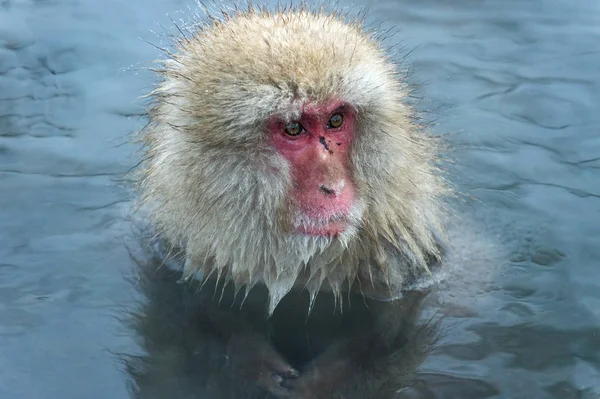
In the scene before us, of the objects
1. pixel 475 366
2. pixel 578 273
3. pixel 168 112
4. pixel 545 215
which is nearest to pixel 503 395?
pixel 475 366

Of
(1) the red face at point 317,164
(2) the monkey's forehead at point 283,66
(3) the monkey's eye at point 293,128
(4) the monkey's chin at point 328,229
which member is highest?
(2) the monkey's forehead at point 283,66

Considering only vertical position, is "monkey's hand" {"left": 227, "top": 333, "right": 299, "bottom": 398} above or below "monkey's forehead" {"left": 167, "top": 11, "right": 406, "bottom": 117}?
below

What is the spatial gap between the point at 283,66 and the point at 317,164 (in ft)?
1.18

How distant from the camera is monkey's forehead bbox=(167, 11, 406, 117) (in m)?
3.11

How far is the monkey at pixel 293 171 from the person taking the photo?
3.18 metres

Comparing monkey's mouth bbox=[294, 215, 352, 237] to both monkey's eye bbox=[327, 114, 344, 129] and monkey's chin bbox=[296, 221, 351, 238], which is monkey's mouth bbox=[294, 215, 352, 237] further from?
monkey's eye bbox=[327, 114, 344, 129]

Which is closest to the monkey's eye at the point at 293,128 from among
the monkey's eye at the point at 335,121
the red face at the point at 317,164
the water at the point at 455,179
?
the red face at the point at 317,164

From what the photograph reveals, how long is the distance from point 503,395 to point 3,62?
389cm

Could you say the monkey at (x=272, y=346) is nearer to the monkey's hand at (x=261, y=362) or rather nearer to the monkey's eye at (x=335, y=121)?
the monkey's hand at (x=261, y=362)

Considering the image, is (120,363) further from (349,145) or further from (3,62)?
(3,62)

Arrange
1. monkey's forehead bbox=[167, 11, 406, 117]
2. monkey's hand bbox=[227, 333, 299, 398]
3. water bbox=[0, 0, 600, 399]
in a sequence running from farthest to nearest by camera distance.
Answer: water bbox=[0, 0, 600, 399], monkey's hand bbox=[227, 333, 299, 398], monkey's forehead bbox=[167, 11, 406, 117]

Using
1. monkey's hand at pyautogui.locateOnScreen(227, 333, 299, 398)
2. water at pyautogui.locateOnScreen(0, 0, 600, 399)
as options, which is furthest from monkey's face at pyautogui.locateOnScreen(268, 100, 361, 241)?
water at pyautogui.locateOnScreen(0, 0, 600, 399)

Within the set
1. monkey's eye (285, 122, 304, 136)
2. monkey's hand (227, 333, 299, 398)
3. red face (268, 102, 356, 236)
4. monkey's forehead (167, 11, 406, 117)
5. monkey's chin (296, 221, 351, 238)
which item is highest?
monkey's forehead (167, 11, 406, 117)

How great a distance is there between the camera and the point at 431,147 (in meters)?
3.88
